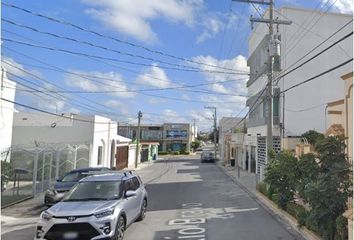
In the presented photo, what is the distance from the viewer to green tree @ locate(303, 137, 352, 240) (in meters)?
8.41

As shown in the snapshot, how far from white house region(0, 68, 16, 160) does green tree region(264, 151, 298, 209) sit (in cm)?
1474

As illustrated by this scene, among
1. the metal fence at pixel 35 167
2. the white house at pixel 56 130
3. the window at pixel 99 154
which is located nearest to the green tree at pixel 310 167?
the metal fence at pixel 35 167

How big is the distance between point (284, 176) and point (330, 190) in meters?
5.50

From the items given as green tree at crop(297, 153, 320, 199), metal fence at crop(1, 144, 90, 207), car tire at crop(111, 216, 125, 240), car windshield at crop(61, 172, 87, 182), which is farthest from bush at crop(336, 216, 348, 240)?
metal fence at crop(1, 144, 90, 207)

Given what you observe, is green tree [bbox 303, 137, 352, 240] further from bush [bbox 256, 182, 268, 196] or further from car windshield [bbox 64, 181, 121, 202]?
bush [bbox 256, 182, 268, 196]

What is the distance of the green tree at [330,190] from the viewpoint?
8.41 meters

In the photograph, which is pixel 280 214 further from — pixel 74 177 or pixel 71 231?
pixel 74 177

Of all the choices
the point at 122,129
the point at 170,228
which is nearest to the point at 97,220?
the point at 170,228

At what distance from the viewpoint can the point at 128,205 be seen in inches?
403

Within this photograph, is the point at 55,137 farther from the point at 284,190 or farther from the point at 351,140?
the point at 351,140

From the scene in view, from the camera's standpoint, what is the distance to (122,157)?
41062 millimetres

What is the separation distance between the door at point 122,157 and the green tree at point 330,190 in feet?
101

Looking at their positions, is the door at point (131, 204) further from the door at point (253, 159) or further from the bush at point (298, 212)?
the door at point (253, 159)

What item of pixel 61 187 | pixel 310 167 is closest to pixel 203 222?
pixel 310 167
